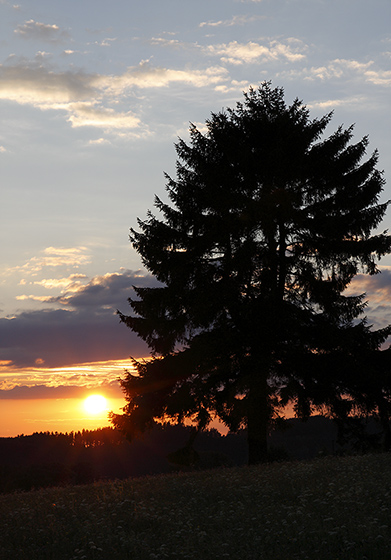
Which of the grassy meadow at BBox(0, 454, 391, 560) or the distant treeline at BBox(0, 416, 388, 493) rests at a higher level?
the grassy meadow at BBox(0, 454, 391, 560)

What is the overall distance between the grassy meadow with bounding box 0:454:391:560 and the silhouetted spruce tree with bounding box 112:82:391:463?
4.97 meters

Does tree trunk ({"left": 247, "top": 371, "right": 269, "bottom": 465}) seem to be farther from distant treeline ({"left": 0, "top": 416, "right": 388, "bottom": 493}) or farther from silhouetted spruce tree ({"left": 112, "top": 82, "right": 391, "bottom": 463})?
distant treeline ({"left": 0, "top": 416, "right": 388, "bottom": 493})

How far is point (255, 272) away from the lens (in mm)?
21828

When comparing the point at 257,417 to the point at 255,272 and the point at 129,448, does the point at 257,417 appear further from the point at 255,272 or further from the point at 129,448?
the point at 129,448

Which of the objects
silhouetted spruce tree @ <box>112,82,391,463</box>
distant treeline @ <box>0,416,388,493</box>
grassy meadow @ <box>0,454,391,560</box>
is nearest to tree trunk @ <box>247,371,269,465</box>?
silhouetted spruce tree @ <box>112,82,391,463</box>

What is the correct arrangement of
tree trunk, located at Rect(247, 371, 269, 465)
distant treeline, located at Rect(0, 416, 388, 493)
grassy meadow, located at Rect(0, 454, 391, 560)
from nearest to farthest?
grassy meadow, located at Rect(0, 454, 391, 560)
tree trunk, located at Rect(247, 371, 269, 465)
distant treeline, located at Rect(0, 416, 388, 493)

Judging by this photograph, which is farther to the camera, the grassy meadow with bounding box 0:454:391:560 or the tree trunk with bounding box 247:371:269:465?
the tree trunk with bounding box 247:371:269:465

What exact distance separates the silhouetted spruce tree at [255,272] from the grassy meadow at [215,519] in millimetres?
4969

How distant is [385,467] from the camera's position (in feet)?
51.8

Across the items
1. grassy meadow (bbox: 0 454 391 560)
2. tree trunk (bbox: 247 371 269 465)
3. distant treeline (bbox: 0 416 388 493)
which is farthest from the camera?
distant treeline (bbox: 0 416 388 493)

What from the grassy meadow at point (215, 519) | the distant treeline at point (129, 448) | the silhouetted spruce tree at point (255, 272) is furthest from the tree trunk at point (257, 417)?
the distant treeline at point (129, 448)

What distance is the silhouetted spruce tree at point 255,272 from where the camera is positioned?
20.7m

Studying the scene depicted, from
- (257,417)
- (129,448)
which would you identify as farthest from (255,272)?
(129,448)

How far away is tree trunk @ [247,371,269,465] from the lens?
786 inches
